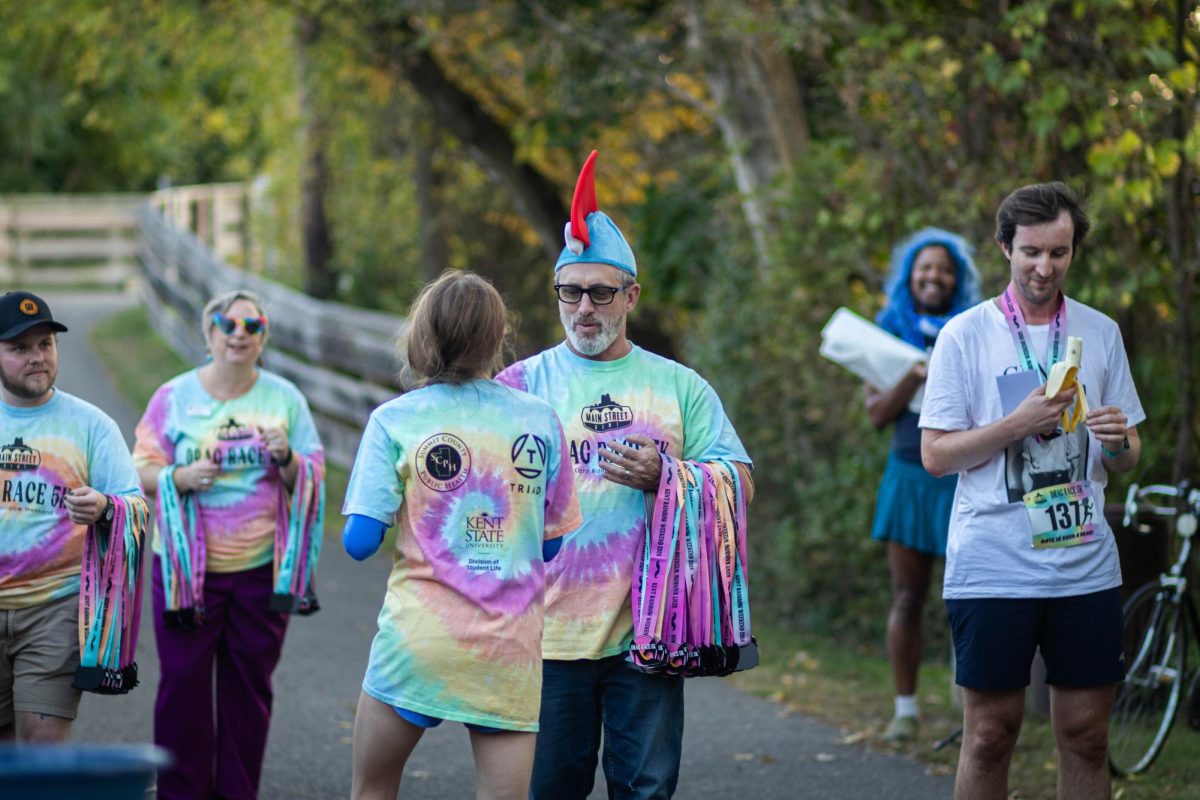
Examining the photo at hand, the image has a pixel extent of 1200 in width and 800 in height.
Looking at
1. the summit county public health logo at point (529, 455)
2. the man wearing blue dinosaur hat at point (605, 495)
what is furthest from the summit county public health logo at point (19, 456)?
the summit county public health logo at point (529, 455)

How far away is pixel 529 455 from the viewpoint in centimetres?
405

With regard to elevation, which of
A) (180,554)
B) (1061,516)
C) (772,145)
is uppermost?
(772,145)

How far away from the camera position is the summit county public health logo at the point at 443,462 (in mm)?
3975

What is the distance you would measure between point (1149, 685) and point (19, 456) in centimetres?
451

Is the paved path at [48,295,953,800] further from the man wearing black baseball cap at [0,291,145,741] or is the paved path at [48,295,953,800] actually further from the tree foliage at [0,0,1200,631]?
the tree foliage at [0,0,1200,631]

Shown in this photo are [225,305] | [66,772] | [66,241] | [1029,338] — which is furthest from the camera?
[66,241]

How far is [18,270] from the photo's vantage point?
2794 cm

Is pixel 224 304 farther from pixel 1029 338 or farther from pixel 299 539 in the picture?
pixel 1029 338

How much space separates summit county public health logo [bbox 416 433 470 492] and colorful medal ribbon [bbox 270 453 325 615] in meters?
1.97

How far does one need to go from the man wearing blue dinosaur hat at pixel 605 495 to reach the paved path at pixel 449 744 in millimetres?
2051

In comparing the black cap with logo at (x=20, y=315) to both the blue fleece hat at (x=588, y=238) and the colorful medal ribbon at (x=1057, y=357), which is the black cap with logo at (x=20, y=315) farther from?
the colorful medal ribbon at (x=1057, y=357)

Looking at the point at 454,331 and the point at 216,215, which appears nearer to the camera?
the point at 454,331

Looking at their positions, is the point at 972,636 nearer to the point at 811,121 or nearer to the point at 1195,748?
the point at 1195,748

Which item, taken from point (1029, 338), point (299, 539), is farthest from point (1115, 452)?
point (299, 539)
